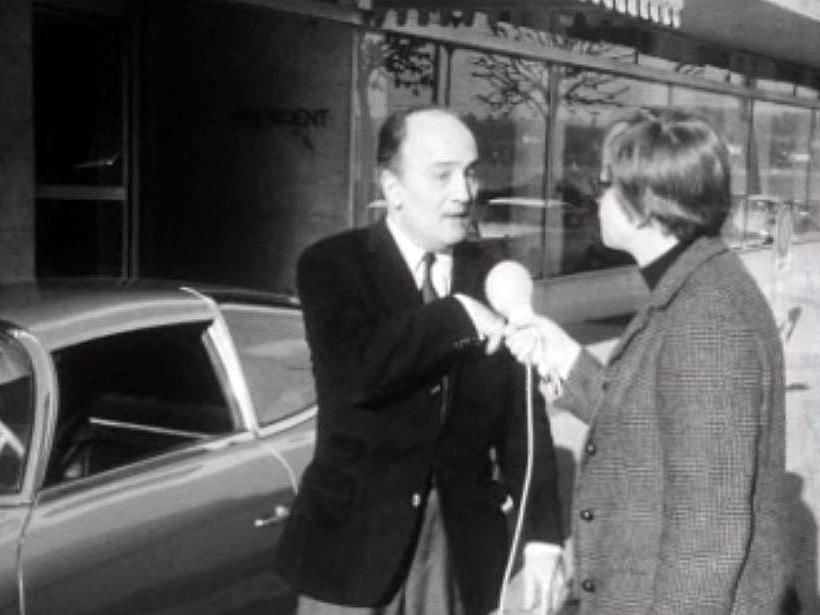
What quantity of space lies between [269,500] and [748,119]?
53.9 ft

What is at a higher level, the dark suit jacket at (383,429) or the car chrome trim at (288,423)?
the dark suit jacket at (383,429)

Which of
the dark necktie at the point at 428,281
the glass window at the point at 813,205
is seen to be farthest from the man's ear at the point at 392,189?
the glass window at the point at 813,205

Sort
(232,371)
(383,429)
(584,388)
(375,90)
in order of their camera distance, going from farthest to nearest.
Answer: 1. (375,90)
2. (232,371)
3. (383,429)
4. (584,388)

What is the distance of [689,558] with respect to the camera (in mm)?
2139

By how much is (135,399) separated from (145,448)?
0.52ft

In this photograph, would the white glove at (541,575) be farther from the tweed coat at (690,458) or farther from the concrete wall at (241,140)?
the concrete wall at (241,140)

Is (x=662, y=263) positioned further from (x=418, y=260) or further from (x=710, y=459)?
(x=418, y=260)

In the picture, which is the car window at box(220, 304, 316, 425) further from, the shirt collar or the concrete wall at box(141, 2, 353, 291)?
the concrete wall at box(141, 2, 353, 291)

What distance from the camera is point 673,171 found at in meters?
2.25

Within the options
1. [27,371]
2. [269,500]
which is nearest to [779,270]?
[269,500]

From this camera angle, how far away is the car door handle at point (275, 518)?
3.77 meters

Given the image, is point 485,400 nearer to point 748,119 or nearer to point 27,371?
point 27,371

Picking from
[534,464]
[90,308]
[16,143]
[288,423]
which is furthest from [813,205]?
[534,464]

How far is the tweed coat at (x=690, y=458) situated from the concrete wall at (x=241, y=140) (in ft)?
26.6
